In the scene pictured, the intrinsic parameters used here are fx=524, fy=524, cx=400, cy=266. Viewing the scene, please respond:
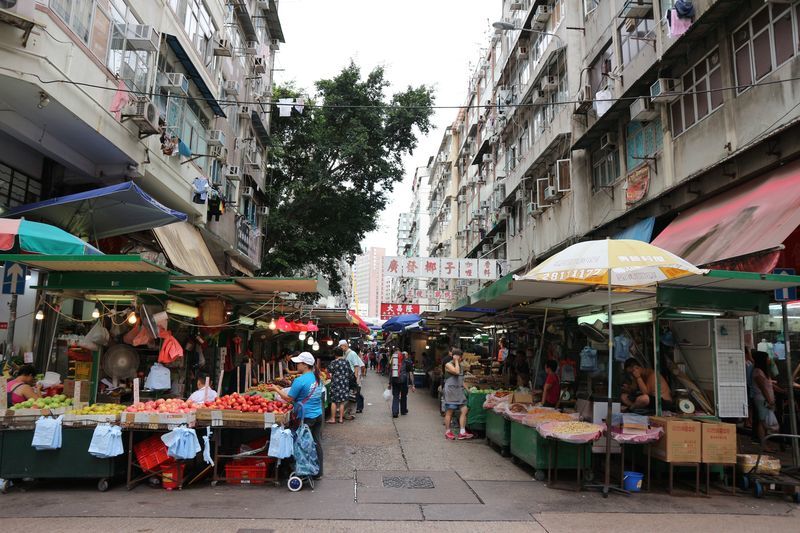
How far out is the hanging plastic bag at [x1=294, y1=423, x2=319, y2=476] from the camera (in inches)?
279

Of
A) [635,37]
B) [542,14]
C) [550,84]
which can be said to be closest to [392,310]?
[550,84]

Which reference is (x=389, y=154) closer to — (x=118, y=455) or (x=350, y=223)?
(x=350, y=223)

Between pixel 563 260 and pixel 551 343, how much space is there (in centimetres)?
688

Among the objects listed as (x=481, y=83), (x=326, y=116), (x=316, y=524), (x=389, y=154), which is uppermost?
(x=481, y=83)

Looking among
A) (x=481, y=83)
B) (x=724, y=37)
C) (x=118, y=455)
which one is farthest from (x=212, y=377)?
(x=481, y=83)

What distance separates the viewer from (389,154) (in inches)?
1069

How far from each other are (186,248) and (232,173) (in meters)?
7.28

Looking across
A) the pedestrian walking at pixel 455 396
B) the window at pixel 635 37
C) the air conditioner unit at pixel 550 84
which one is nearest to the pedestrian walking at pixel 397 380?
the pedestrian walking at pixel 455 396

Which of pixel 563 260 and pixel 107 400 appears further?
pixel 107 400

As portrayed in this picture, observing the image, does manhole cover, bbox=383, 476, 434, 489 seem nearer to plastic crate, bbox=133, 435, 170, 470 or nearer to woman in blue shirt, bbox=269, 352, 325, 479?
woman in blue shirt, bbox=269, 352, 325, 479

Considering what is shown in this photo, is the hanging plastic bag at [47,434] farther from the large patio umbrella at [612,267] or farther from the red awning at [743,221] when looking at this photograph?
the red awning at [743,221]

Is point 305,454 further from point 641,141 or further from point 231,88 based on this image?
point 231,88

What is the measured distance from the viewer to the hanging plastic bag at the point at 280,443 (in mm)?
7105

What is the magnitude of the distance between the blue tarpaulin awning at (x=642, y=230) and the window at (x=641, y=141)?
165cm
